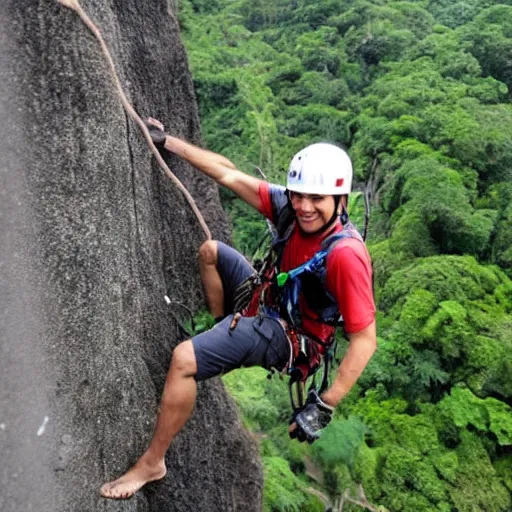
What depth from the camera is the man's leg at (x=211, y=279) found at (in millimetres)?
5301

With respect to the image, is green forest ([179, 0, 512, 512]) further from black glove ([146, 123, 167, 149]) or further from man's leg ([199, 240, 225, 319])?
black glove ([146, 123, 167, 149])

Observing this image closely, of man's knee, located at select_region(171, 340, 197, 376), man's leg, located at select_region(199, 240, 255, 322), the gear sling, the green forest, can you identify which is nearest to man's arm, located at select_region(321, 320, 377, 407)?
the gear sling

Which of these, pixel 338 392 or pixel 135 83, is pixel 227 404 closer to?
pixel 338 392

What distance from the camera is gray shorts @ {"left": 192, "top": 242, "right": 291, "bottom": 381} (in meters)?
4.40

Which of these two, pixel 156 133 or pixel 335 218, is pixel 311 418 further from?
pixel 156 133

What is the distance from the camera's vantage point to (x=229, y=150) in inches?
1104

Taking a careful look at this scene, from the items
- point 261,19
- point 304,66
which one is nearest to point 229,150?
point 304,66

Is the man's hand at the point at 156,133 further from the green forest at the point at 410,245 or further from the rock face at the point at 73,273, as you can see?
the green forest at the point at 410,245

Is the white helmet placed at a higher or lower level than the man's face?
higher

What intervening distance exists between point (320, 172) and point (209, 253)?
4.54 feet

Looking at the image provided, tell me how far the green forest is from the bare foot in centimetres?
259

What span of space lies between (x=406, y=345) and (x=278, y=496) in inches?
504

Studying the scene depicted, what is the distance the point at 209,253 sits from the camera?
5293 millimetres

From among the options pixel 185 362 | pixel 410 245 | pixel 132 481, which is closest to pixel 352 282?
pixel 185 362
